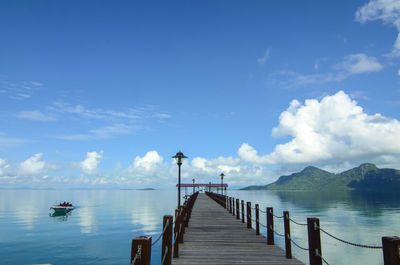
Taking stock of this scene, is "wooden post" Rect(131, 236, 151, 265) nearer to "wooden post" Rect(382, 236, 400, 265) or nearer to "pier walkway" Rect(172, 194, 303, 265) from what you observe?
"wooden post" Rect(382, 236, 400, 265)

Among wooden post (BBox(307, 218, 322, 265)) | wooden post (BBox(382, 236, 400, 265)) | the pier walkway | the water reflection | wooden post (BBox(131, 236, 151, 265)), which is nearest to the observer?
wooden post (BBox(382, 236, 400, 265))

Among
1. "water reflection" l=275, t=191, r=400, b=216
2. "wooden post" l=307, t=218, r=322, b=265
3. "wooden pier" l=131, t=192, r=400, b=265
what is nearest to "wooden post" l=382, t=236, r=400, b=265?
"wooden pier" l=131, t=192, r=400, b=265

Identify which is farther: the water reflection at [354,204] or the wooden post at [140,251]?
the water reflection at [354,204]

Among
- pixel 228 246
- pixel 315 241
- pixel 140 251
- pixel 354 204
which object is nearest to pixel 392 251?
pixel 315 241

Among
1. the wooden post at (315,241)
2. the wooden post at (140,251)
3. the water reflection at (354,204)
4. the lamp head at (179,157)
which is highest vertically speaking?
the lamp head at (179,157)

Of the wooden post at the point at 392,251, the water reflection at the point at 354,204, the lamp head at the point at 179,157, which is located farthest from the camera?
the water reflection at the point at 354,204

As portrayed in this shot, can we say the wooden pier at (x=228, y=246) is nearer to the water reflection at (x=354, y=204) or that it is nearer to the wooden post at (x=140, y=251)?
the wooden post at (x=140, y=251)

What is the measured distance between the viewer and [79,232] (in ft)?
125

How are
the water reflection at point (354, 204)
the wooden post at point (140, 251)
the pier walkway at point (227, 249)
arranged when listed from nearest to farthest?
the wooden post at point (140, 251) < the pier walkway at point (227, 249) < the water reflection at point (354, 204)

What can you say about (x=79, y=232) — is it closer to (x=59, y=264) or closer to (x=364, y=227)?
(x=59, y=264)

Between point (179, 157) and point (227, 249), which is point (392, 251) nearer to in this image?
point (227, 249)

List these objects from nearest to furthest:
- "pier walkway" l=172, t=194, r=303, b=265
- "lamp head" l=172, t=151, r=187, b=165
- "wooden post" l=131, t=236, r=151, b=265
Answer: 1. "wooden post" l=131, t=236, r=151, b=265
2. "pier walkway" l=172, t=194, r=303, b=265
3. "lamp head" l=172, t=151, r=187, b=165

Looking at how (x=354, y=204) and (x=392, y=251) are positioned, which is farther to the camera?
(x=354, y=204)

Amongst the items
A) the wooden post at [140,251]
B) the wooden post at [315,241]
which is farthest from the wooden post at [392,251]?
the wooden post at [140,251]
